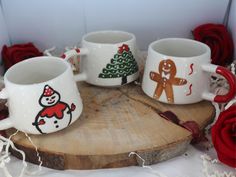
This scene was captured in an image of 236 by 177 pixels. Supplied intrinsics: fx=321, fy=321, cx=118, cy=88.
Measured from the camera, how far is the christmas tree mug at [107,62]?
18.1 inches

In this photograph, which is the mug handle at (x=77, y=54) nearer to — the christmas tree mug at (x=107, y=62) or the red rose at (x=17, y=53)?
the christmas tree mug at (x=107, y=62)

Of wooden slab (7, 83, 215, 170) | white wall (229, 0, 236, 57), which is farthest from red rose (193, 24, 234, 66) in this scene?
wooden slab (7, 83, 215, 170)

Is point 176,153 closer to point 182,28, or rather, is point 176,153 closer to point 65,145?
point 65,145

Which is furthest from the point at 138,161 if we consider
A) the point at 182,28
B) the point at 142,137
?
the point at 182,28

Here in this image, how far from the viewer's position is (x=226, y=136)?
1.17 ft

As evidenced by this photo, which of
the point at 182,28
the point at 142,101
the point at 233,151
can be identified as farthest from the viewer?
the point at 182,28

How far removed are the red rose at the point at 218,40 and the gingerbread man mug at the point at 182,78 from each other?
3.7 inches

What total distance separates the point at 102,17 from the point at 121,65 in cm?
13

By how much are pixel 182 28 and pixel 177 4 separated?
0.15ft

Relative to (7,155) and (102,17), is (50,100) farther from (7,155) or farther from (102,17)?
(102,17)

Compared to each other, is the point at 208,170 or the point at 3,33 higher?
the point at 3,33

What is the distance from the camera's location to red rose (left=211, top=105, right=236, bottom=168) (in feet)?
1.16

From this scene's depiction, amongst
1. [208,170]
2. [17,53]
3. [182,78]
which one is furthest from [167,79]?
[17,53]

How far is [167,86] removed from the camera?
428 mm
